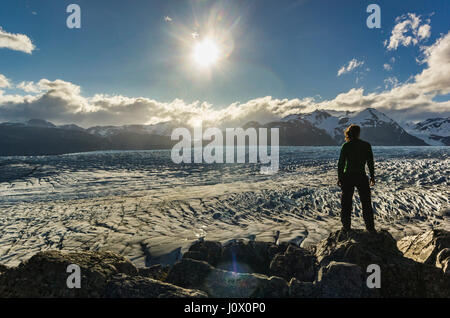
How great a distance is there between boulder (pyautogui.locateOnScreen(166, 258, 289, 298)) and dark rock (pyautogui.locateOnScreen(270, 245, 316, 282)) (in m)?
0.74

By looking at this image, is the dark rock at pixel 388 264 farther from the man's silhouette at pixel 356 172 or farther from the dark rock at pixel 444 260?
the man's silhouette at pixel 356 172

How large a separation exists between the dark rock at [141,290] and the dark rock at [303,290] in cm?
148

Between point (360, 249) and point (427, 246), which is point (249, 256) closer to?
point (360, 249)

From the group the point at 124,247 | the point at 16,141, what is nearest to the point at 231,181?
the point at 124,247

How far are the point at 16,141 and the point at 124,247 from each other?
23786 centimetres

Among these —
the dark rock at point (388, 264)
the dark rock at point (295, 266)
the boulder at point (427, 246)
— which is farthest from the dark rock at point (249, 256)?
the boulder at point (427, 246)

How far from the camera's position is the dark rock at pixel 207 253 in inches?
235

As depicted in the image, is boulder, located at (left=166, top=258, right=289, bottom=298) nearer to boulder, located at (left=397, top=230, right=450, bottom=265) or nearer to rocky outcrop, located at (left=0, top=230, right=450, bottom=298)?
rocky outcrop, located at (left=0, top=230, right=450, bottom=298)

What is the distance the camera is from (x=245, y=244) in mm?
6488

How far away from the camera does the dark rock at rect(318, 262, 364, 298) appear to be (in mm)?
4000

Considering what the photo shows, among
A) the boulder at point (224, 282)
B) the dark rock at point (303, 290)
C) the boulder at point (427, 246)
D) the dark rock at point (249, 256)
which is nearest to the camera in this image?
the dark rock at point (303, 290)
